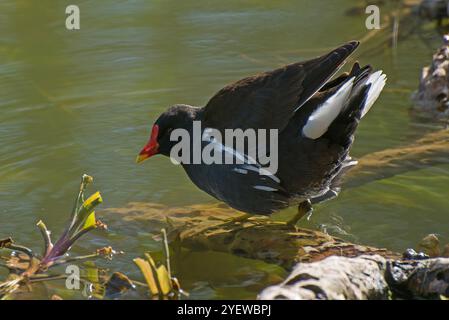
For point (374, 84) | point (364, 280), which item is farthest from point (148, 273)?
point (374, 84)

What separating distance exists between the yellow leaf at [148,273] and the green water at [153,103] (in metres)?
0.57

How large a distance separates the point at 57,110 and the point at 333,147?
8.86 feet

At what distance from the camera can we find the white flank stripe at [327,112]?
4484 mm

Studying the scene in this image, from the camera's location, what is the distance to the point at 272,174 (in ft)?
15.1

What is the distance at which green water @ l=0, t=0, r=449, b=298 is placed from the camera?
4773mm

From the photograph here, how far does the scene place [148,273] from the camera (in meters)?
3.51

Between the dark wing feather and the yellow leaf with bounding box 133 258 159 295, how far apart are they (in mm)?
1326

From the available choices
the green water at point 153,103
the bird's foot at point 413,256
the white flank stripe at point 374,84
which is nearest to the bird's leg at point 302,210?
the green water at point 153,103

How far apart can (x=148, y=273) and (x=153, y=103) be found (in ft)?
10.8

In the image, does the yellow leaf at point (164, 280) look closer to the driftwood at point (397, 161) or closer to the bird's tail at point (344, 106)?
the bird's tail at point (344, 106)

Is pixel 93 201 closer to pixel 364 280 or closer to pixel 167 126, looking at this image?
pixel 167 126

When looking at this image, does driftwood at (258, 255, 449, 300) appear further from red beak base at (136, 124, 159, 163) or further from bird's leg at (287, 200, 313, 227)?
red beak base at (136, 124, 159, 163)

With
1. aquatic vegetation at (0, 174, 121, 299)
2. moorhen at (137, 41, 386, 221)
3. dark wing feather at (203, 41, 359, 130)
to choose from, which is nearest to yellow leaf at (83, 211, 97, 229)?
aquatic vegetation at (0, 174, 121, 299)

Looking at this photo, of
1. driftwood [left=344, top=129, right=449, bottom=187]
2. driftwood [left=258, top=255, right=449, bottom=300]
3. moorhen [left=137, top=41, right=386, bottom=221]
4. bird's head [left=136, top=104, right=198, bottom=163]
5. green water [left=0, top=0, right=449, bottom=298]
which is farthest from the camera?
driftwood [left=344, top=129, right=449, bottom=187]
